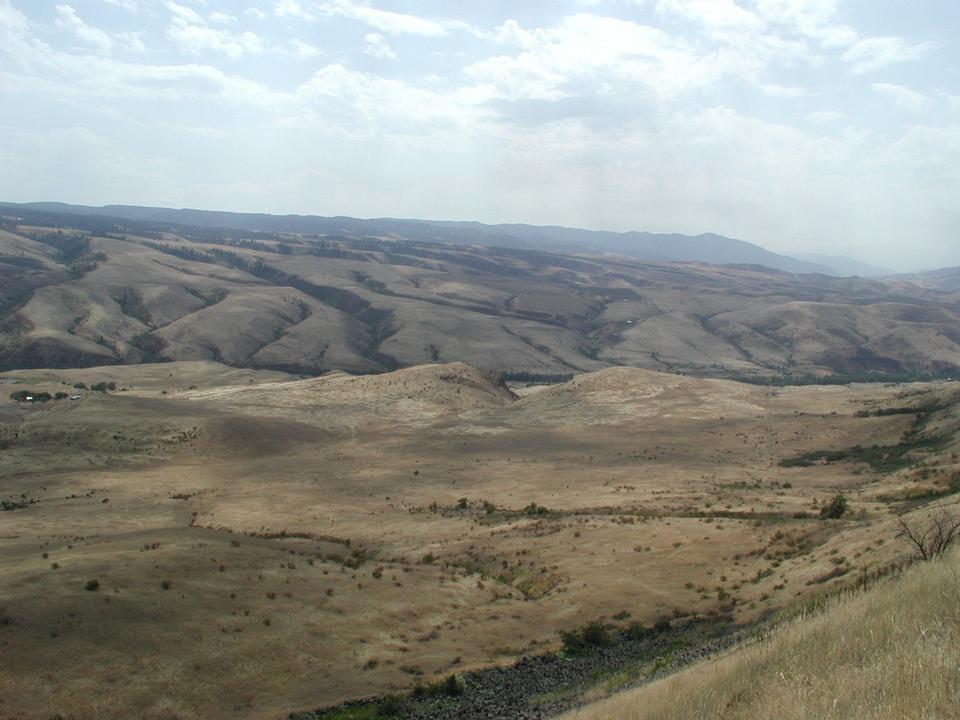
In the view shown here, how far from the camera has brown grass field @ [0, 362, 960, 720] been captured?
21453 millimetres

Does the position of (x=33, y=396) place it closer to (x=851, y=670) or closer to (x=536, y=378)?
(x=536, y=378)

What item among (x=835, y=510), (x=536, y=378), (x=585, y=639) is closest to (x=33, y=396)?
(x=585, y=639)

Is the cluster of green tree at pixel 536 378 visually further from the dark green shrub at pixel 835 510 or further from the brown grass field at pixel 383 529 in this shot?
the dark green shrub at pixel 835 510

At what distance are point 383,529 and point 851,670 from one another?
129ft

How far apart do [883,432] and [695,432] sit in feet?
67.4

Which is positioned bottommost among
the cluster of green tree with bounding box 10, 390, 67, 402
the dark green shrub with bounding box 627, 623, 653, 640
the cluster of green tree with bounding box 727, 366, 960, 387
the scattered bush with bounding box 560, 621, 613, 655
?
the cluster of green tree with bounding box 10, 390, 67, 402

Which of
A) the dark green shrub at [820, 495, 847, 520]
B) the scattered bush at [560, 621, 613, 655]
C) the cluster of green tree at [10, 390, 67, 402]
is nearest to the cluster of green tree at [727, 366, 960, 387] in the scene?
the dark green shrub at [820, 495, 847, 520]

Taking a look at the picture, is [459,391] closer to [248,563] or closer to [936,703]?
[248,563]

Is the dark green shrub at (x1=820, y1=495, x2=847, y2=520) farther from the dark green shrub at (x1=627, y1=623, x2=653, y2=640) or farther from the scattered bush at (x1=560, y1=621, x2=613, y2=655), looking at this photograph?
the scattered bush at (x1=560, y1=621, x2=613, y2=655)

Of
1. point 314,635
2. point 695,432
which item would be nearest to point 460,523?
point 314,635

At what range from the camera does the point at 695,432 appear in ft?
273

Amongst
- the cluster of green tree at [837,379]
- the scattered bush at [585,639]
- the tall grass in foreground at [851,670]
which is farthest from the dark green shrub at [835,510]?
the cluster of green tree at [837,379]

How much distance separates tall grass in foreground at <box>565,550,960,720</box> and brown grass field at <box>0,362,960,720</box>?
38.8ft

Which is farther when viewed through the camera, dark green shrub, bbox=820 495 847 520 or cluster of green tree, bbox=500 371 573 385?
cluster of green tree, bbox=500 371 573 385
